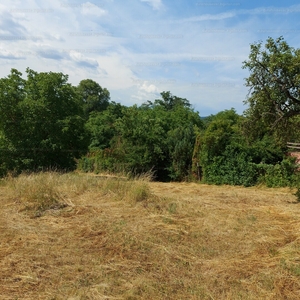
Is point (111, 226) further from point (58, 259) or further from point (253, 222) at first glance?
point (253, 222)

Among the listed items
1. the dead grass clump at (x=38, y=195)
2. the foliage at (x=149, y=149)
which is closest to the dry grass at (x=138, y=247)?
the dead grass clump at (x=38, y=195)

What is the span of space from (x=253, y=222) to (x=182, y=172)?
1136 centimetres

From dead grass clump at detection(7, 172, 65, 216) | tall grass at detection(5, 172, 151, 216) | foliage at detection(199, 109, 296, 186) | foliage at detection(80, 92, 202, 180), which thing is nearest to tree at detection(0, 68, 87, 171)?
tall grass at detection(5, 172, 151, 216)

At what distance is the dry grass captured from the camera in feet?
11.1

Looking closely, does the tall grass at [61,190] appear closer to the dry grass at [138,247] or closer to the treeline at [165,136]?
the dry grass at [138,247]

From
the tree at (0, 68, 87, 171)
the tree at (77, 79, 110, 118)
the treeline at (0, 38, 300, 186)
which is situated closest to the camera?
the treeline at (0, 38, 300, 186)

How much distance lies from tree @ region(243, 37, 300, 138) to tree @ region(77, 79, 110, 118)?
3456 centimetres

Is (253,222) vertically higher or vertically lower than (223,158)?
lower

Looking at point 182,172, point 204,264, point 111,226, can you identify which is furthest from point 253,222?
point 182,172

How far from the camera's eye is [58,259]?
13.4ft

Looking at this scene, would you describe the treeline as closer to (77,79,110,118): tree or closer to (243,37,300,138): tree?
(243,37,300,138): tree

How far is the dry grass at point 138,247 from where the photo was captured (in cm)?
338

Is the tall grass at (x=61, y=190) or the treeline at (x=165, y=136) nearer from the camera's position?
the tall grass at (x=61, y=190)

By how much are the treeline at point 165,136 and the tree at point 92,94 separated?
21059mm
